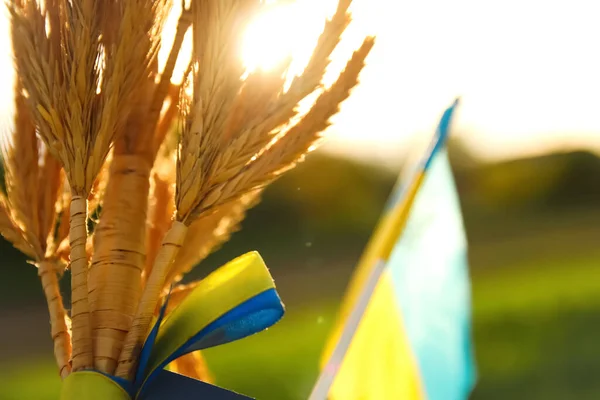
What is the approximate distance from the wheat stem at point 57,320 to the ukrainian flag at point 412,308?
270mm

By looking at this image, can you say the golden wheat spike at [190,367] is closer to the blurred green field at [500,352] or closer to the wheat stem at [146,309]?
the wheat stem at [146,309]

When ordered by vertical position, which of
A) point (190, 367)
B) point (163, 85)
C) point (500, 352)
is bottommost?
point (500, 352)

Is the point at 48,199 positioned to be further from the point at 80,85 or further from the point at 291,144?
the point at 291,144

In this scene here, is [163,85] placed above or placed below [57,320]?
above

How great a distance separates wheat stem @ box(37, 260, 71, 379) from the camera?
0.71m

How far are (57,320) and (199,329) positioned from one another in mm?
171

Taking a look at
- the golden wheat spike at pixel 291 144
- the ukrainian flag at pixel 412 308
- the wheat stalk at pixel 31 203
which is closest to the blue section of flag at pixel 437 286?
the ukrainian flag at pixel 412 308

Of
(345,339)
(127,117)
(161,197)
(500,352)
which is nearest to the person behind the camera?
(345,339)

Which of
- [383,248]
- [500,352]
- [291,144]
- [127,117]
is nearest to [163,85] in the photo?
[127,117]

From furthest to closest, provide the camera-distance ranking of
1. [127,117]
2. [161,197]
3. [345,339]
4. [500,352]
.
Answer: [500,352] → [161,197] → [127,117] → [345,339]

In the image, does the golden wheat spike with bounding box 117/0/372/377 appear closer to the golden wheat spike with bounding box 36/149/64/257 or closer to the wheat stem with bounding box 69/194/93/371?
the wheat stem with bounding box 69/194/93/371

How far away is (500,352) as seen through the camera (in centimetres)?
368

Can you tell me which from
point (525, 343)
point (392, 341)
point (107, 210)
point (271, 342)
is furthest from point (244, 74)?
point (525, 343)

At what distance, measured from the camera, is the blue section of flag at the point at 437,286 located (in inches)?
28.5
